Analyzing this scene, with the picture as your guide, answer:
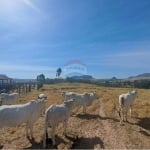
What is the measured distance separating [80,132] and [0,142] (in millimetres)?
3801

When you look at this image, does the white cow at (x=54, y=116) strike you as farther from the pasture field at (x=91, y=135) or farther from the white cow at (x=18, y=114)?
the white cow at (x=18, y=114)

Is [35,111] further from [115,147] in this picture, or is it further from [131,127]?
[131,127]

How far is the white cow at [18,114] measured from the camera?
36.3 ft

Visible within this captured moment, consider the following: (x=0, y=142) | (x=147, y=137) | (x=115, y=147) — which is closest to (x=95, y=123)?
(x=147, y=137)

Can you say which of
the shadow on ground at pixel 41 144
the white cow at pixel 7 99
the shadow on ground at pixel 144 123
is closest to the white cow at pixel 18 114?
the shadow on ground at pixel 41 144

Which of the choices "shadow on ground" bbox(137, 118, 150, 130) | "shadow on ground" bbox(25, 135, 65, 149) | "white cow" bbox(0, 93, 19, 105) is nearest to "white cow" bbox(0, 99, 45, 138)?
"shadow on ground" bbox(25, 135, 65, 149)

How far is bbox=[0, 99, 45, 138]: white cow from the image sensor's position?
11.1m

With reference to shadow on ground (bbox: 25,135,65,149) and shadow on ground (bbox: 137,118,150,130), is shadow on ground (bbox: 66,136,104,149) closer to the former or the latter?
shadow on ground (bbox: 25,135,65,149)

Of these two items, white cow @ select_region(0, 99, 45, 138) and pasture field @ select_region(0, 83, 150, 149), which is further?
pasture field @ select_region(0, 83, 150, 149)

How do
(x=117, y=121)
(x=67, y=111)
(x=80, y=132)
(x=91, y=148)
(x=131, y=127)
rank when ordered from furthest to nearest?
(x=117, y=121) < (x=131, y=127) < (x=80, y=132) < (x=67, y=111) < (x=91, y=148)

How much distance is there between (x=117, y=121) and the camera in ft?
53.9

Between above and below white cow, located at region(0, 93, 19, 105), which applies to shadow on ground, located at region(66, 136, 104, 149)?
below

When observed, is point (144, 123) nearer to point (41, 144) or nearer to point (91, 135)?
point (91, 135)

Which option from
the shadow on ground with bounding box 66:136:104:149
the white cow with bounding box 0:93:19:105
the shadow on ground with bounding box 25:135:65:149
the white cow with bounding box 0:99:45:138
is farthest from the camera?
the white cow with bounding box 0:93:19:105
